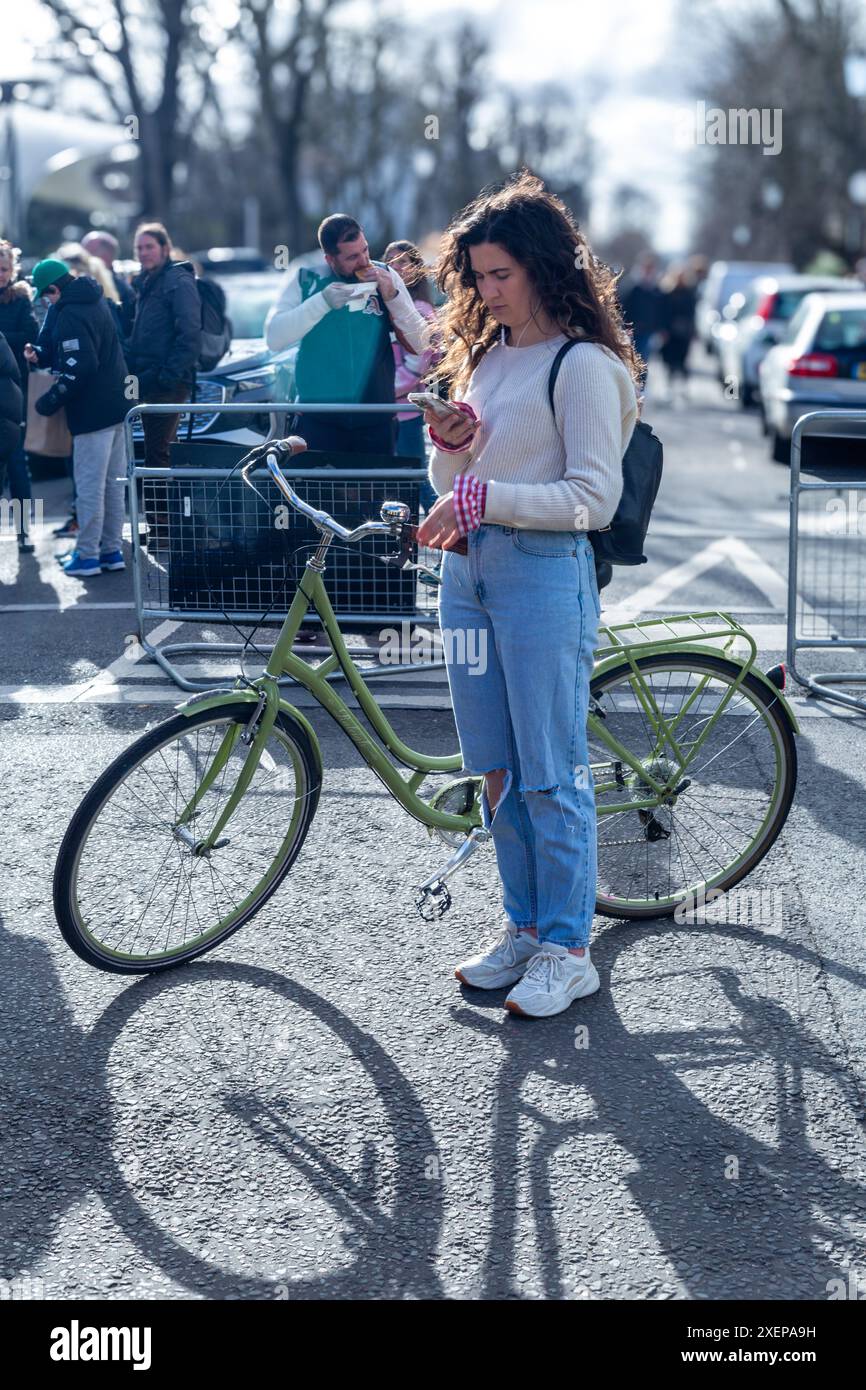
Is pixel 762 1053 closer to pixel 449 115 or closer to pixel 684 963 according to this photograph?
pixel 684 963

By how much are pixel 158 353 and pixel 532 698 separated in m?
6.50

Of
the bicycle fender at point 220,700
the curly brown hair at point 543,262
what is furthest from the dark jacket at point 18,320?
the curly brown hair at point 543,262

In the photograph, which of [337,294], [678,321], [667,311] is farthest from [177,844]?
[678,321]

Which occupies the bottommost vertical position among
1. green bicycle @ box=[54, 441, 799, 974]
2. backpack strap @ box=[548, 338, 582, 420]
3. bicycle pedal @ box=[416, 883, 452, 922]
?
bicycle pedal @ box=[416, 883, 452, 922]

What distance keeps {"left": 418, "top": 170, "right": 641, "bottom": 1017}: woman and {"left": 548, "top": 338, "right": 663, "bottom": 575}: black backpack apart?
91 millimetres

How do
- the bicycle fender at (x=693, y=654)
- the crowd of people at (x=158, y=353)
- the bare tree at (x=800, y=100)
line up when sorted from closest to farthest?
the bicycle fender at (x=693, y=654), the crowd of people at (x=158, y=353), the bare tree at (x=800, y=100)

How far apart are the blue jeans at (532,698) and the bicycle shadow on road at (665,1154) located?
32cm

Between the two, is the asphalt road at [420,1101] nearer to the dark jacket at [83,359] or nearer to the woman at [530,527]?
the woman at [530,527]

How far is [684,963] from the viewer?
449cm

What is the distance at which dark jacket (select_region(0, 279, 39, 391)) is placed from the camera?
10031 mm

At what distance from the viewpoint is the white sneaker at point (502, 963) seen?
14.1 ft

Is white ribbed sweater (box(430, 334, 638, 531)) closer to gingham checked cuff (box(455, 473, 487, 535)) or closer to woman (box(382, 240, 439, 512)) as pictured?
gingham checked cuff (box(455, 473, 487, 535))

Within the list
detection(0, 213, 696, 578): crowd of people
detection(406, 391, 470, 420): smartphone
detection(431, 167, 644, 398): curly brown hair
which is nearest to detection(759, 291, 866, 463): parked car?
detection(0, 213, 696, 578): crowd of people
